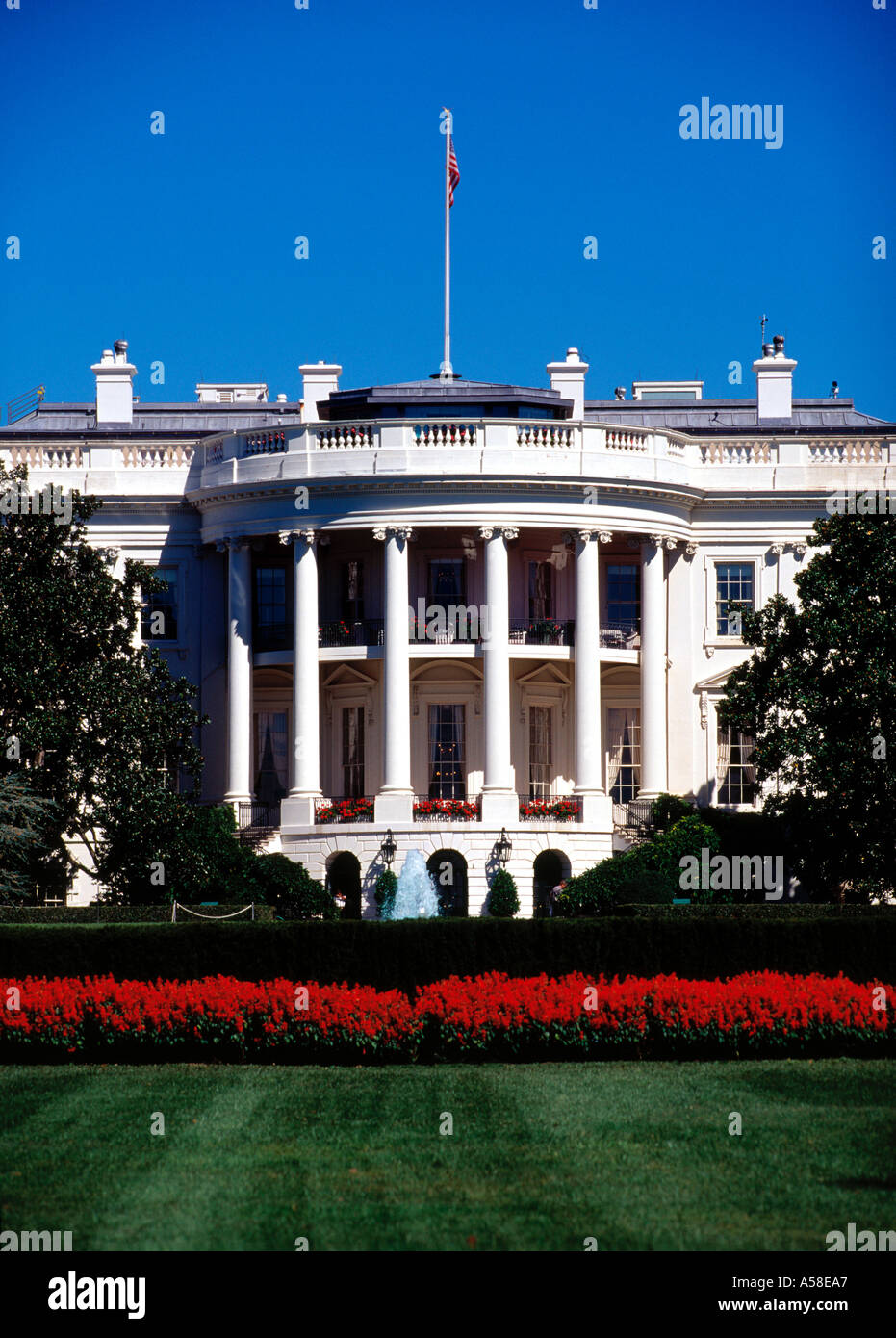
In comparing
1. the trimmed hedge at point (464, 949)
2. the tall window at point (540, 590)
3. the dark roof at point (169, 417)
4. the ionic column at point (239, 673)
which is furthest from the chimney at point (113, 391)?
the trimmed hedge at point (464, 949)

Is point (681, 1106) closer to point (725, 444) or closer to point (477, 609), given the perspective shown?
point (477, 609)

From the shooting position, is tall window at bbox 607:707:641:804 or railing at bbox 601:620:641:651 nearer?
railing at bbox 601:620:641:651

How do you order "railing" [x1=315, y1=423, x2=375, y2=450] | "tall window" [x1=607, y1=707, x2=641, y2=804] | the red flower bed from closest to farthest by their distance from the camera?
the red flower bed → "railing" [x1=315, y1=423, x2=375, y2=450] → "tall window" [x1=607, y1=707, x2=641, y2=804]

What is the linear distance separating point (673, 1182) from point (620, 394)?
2115 inches

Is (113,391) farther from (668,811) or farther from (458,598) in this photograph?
(668,811)

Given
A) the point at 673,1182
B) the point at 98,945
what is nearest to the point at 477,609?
the point at 98,945

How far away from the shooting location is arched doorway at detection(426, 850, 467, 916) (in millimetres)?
52531

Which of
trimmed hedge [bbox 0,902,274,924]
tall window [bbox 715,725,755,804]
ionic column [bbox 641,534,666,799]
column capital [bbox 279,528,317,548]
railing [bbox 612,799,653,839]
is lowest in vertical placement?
trimmed hedge [bbox 0,902,274,924]

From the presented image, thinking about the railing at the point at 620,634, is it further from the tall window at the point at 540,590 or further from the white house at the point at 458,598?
the tall window at the point at 540,590

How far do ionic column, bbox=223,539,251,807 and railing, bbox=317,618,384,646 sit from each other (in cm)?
210

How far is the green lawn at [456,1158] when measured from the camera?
16391 mm

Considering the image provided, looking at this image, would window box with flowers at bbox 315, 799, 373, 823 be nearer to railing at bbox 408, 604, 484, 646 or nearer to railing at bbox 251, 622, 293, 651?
railing at bbox 408, 604, 484, 646

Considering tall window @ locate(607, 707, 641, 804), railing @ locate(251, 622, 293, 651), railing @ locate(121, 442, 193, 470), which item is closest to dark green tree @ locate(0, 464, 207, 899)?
railing @ locate(251, 622, 293, 651)
